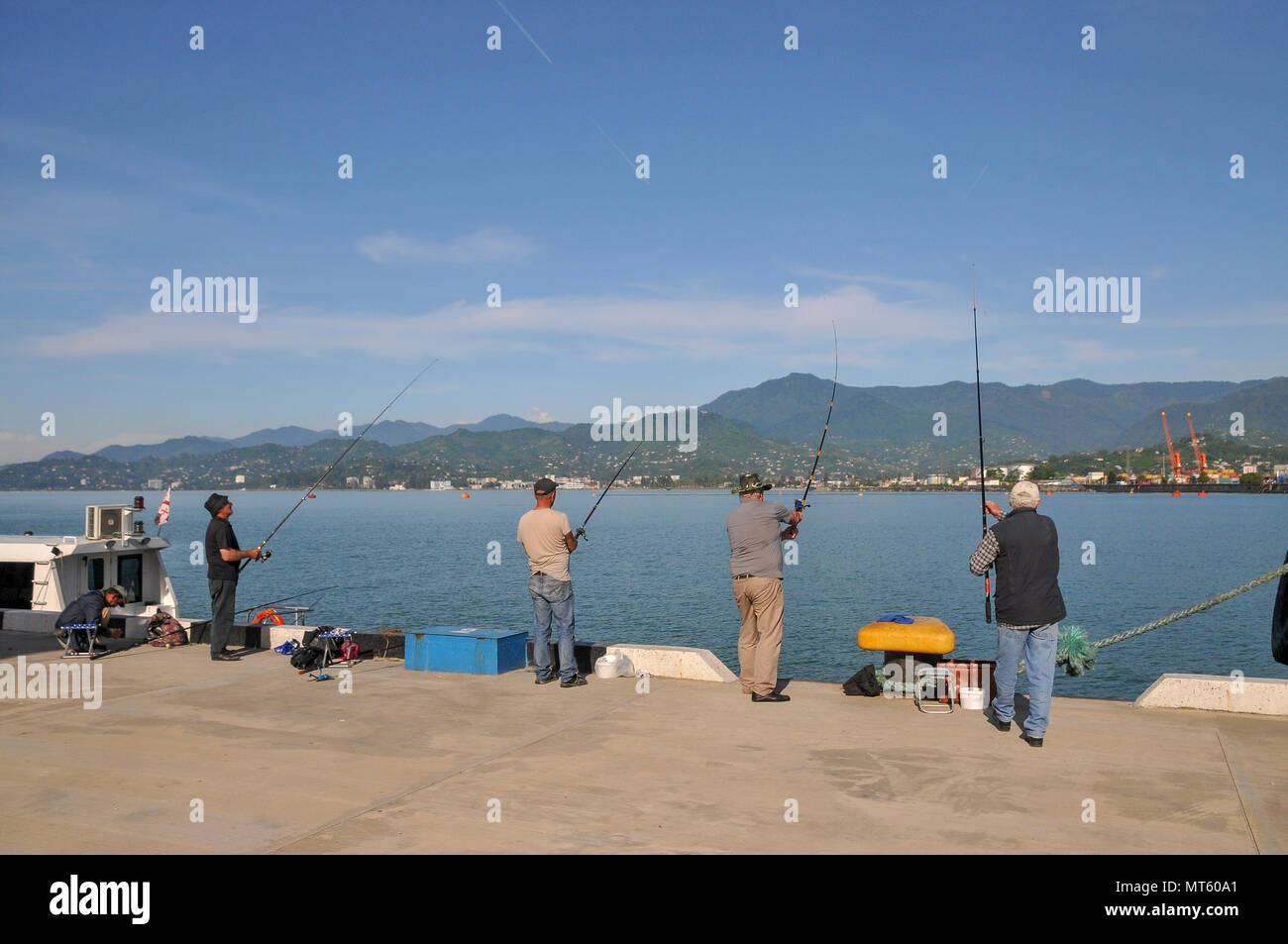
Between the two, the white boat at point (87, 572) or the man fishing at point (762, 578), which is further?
the white boat at point (87, 572)

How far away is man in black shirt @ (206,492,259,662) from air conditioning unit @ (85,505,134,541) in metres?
4.28

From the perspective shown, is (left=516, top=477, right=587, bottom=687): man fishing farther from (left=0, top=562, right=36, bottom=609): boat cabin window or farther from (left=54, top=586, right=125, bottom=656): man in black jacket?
(left=0, top=562, right=36, bottom=609): boat cabin window

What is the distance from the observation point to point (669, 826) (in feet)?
18.5

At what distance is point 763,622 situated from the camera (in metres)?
9.16

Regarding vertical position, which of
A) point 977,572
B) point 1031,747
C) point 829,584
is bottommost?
point 829,584

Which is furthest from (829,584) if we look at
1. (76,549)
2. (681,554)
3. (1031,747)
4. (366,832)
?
(366,832)

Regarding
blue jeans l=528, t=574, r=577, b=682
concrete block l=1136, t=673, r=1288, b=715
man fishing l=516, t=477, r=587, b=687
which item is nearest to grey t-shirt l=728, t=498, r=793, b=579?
man fishing l=516, t=477, r=587, b=687

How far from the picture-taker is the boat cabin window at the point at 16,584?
46.7 ft

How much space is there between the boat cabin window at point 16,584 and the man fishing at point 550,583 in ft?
29.2

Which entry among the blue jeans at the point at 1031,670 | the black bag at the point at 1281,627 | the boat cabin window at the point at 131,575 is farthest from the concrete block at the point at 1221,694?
the boat cabin window at the point at 131,575

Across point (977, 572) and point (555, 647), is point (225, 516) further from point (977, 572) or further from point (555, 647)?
point (977, 572)

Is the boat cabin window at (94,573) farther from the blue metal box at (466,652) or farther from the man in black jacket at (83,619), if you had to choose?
the blue metal box at (466,652)

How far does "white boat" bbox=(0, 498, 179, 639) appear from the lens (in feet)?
45.4
